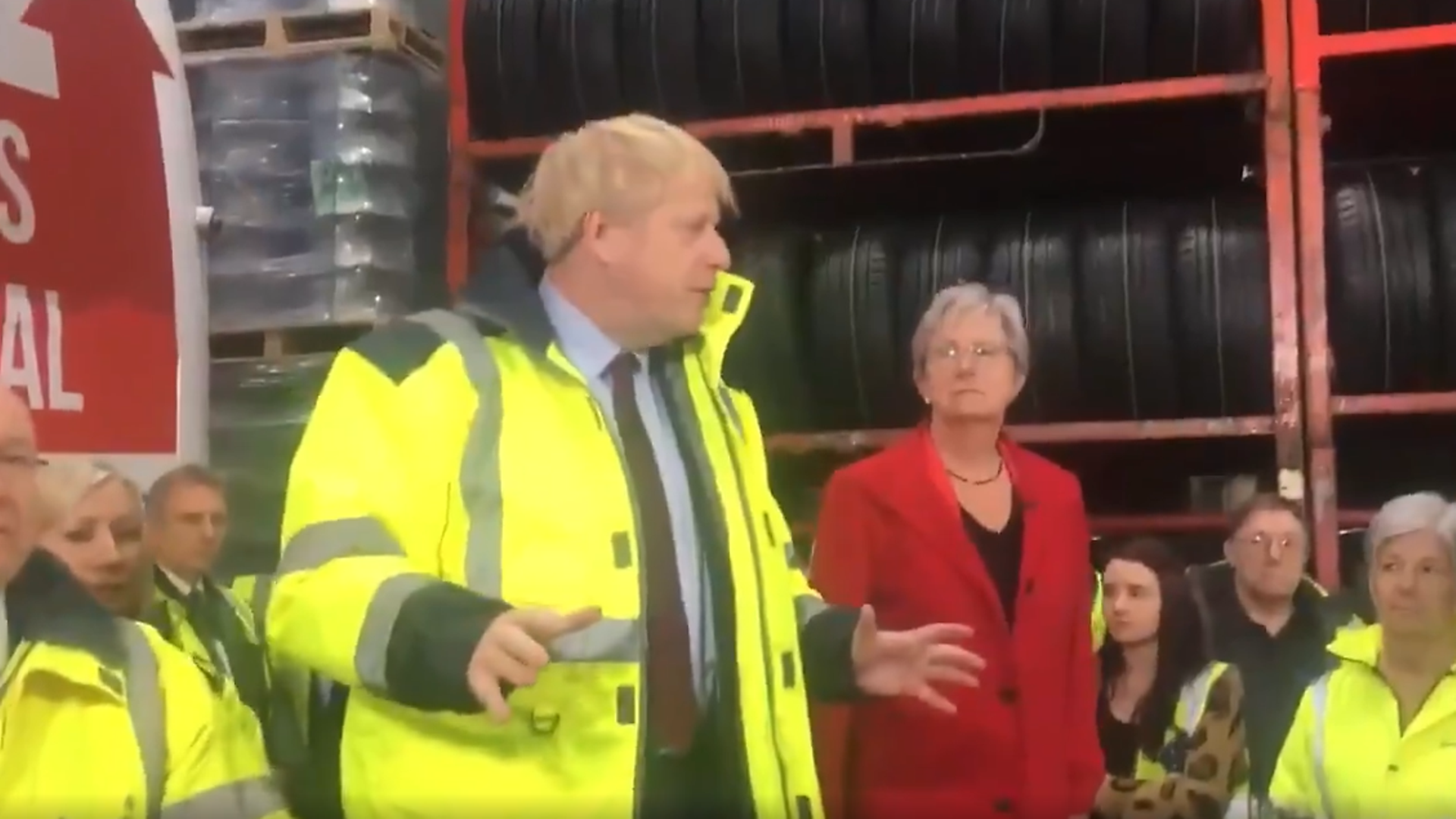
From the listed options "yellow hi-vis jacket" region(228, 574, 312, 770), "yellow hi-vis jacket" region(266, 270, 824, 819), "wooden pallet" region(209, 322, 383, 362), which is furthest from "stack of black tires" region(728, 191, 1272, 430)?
"yellow hi-vis jacket" region(228, 574, 312, 770)

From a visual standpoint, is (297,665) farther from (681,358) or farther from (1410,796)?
(1410,796)

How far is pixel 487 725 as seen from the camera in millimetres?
993

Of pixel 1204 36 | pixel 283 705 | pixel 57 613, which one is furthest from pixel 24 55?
pixel 1204 36

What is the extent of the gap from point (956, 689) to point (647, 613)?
0.31 m

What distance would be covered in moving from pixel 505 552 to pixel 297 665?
0.59 ft

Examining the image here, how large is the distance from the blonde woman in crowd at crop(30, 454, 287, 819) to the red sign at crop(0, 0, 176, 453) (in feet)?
0.25

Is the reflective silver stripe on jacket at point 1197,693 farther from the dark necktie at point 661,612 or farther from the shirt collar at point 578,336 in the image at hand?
the shirt collar at point 578,336

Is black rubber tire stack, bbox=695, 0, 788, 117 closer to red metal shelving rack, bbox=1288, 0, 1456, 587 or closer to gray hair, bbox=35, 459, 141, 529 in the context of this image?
red metal shelving rack, bbox=1288, 0, 1456, 587

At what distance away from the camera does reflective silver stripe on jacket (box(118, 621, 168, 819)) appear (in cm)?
104

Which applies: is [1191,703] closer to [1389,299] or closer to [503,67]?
[1389,299]

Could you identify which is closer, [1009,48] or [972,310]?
[972,310]

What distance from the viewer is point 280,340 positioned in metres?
1.60

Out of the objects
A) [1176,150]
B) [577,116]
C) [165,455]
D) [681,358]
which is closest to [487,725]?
[681,358]

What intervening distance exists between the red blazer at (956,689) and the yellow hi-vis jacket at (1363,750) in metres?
0.18
